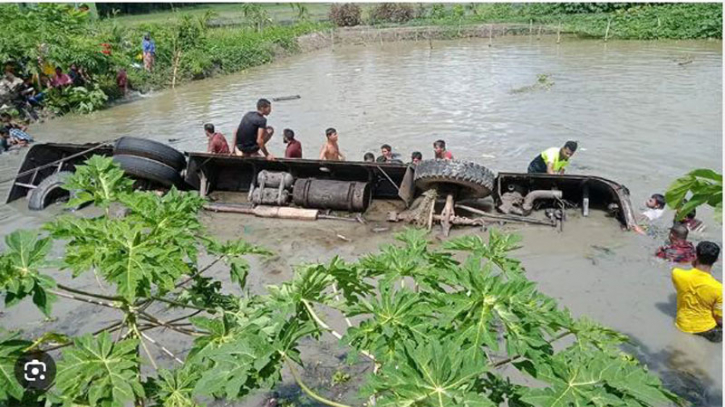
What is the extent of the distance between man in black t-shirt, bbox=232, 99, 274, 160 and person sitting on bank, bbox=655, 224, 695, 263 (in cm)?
642

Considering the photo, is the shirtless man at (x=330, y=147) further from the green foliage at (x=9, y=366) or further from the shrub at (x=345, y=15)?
the shrub at (x=345, y=15)

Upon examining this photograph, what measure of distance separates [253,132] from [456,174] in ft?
12.7

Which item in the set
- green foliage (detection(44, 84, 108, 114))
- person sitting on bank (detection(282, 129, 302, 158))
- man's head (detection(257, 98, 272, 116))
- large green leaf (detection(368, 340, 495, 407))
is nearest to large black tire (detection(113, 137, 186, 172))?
man's head (detection(257, 98, 272, 116))

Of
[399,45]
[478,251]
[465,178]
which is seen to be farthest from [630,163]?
[399,45]

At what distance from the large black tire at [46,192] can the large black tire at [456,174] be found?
6.53 m

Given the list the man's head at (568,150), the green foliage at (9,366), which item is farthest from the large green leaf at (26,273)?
the man's head at (568,150)

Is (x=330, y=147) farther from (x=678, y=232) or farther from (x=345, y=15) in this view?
(x=345, y=15)

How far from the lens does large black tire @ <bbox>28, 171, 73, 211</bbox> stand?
10.1 m

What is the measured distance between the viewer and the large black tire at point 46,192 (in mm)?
10062

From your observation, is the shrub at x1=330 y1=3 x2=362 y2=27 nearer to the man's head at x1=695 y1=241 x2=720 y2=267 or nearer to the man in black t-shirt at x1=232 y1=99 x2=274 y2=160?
the man in black t-shirt at x1=232 y1=99 x2=274 y2=160

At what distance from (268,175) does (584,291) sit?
5.48m

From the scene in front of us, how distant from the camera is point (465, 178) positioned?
8289 mm

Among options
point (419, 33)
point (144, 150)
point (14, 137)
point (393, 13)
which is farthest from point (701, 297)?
point (393, 13)

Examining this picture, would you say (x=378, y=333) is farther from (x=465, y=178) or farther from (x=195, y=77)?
(x=195, y=77)
